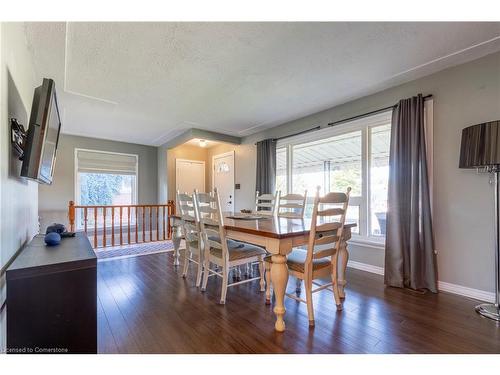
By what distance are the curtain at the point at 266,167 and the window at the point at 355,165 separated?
424mm

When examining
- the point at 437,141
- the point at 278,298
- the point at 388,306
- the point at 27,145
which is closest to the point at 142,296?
the point at 278,298

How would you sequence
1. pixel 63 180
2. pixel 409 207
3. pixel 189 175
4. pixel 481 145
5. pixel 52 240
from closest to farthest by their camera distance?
pixel 52 240, pixel 481 145, pixel 409 207, pixel 63 180, pixel 189 175

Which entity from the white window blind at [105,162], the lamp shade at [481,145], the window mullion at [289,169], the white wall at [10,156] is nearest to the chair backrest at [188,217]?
the white wall at [10,156]

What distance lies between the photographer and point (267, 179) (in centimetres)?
437

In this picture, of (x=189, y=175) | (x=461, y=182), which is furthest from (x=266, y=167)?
(x=461, y=182)

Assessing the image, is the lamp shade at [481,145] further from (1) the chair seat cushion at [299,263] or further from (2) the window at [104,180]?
(2) the window at [104,180]

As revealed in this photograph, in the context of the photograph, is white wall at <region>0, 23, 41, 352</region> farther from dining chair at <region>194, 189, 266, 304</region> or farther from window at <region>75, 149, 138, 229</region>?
window at <region>75, 149, 138, 229</region>

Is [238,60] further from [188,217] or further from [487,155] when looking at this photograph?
[487,155]

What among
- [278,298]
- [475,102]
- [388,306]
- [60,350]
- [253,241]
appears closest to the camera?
[60,350]

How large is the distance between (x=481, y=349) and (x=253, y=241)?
1.61 m

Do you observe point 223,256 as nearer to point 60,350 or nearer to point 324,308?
point 324,308

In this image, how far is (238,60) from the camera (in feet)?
7.48

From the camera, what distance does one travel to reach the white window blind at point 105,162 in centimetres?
527

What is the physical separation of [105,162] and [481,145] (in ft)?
21.1
